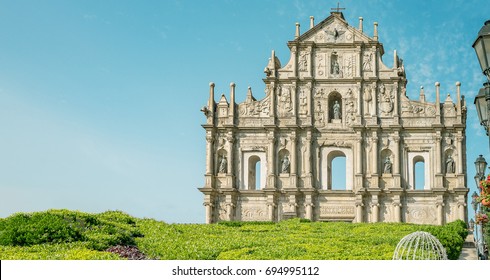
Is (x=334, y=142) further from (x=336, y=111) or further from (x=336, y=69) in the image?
(x=336, y=69)

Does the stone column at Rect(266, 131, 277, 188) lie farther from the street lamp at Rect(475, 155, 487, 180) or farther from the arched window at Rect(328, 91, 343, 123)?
the street lamp at Rect(475, 155, 487, 180)

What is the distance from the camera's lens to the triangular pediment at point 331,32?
1902 inches

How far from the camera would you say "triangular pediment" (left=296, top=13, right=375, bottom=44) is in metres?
48.3

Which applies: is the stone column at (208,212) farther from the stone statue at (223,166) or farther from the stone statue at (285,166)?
the stone statue at (285,166)

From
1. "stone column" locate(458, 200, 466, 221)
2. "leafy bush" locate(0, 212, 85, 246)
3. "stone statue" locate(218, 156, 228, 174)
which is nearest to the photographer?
"leafy bush" locate(0, 212, 85, 246)

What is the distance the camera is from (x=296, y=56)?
48219 millimetres

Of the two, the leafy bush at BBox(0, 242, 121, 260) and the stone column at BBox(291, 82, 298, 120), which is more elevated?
the stone column at BBox(291, 82, 298, 120)

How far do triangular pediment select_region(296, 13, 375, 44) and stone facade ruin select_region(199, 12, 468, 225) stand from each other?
67 millimetres

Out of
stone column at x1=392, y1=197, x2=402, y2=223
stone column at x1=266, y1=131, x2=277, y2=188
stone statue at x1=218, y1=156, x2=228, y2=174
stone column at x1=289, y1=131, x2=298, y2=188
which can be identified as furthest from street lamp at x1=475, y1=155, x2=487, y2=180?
stone statue at x1=218, y1=156, x2=228, y2=174

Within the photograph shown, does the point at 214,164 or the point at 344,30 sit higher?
the point at 344,30

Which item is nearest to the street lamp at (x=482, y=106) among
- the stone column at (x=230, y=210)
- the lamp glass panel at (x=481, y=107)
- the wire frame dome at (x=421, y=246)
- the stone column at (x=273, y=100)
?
the lamp glass panel at (x=481, y=107)

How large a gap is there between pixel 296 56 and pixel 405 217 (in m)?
12.7
